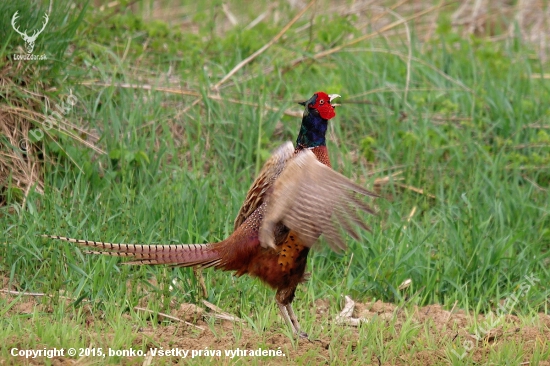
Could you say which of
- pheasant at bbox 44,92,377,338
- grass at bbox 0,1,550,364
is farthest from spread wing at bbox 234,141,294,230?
grass at bbox 0,1,550,364

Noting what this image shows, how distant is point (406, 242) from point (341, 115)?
1.73 metres

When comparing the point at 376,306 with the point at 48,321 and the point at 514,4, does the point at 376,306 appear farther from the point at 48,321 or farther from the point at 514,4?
the point at 514,4

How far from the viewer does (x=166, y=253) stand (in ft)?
13.1

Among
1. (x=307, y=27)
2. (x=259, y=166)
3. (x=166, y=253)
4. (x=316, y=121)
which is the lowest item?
(x=166, y=253)

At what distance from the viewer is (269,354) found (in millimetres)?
3732

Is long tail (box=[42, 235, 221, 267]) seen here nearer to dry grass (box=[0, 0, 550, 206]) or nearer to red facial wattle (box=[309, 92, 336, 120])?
red facial wattle (box=[309, 92, 336, 120])

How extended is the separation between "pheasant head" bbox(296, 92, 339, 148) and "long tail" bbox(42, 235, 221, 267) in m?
0.72

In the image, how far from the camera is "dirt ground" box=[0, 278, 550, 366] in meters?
3.75

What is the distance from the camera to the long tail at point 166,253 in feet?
12.9

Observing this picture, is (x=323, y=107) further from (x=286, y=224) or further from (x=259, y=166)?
(x=259, y=166)

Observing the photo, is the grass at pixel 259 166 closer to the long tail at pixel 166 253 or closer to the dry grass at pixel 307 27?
the dry grass at pixel 307 27

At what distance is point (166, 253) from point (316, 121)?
99 cm

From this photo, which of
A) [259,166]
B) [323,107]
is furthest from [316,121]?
[259,166]

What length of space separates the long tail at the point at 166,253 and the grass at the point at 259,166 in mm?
322
